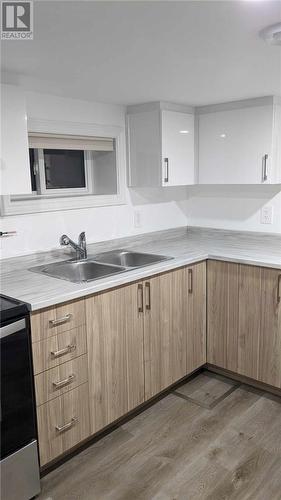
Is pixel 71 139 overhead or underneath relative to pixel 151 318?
overhead

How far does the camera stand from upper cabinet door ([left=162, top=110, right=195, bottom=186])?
112 inches

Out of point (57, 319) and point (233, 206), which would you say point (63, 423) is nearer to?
point (57, 319)

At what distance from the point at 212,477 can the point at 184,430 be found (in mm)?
380

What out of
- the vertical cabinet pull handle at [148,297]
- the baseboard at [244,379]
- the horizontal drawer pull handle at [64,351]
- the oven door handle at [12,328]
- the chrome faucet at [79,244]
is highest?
the chrome faucet at [79,244]

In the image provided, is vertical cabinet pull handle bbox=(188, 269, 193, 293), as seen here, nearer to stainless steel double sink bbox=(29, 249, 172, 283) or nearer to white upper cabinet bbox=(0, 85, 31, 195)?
stainless steel double sink bbox=(29, 249, 172, 283)

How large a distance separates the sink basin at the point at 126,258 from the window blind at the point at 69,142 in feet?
2.42

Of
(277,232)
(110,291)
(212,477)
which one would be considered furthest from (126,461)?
(277,232)

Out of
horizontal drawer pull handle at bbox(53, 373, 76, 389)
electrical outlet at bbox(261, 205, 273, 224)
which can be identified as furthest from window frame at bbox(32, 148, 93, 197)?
electrical outlet at bbox(261, 205, 273, 224)

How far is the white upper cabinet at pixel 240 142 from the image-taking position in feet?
9.01

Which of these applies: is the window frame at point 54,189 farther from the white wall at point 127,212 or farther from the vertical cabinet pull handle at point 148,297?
the vertical cabinet pull handle at point 148,297

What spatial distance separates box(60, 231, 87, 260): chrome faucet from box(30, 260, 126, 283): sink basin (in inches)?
2.1

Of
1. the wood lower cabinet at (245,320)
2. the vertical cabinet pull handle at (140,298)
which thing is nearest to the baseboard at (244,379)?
the wood lower cabinet at (245,320)

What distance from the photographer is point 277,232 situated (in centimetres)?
304

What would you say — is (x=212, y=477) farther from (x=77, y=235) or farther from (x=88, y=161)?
(x=88, y=161)
